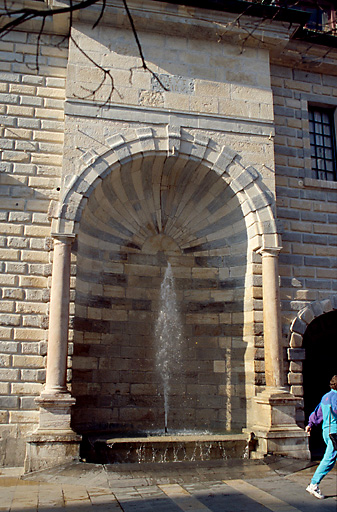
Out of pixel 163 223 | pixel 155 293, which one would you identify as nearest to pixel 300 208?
pixel 163 223

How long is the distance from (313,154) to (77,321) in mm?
6623

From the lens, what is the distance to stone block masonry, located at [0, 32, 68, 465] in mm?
8508

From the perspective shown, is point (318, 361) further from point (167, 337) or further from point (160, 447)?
point (160, 447)

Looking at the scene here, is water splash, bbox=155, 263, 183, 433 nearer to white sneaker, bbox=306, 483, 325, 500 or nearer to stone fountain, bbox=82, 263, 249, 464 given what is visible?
stone fountain, bbox=82, 263, 249, 464

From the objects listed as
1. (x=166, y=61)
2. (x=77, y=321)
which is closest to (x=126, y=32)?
(x=166, y=61)

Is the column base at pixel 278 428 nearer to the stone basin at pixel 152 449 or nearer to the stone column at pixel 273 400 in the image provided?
the stone column at pixel 273 400

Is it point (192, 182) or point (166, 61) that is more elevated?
point (166, 61)

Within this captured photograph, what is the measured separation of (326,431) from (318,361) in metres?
4.20

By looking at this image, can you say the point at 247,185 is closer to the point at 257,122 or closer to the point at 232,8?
the point at 257,122

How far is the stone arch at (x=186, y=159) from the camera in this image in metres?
9.12

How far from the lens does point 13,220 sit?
360 inches

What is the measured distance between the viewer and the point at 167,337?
10.6 metres

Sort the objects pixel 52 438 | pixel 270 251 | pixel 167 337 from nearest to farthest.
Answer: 1. pixel 52 438
2. pixel 270 251
3. pixel 167 337

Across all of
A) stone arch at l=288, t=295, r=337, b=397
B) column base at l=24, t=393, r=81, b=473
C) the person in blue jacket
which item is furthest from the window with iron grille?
column base at l=24, t=393, r=81, b=473
